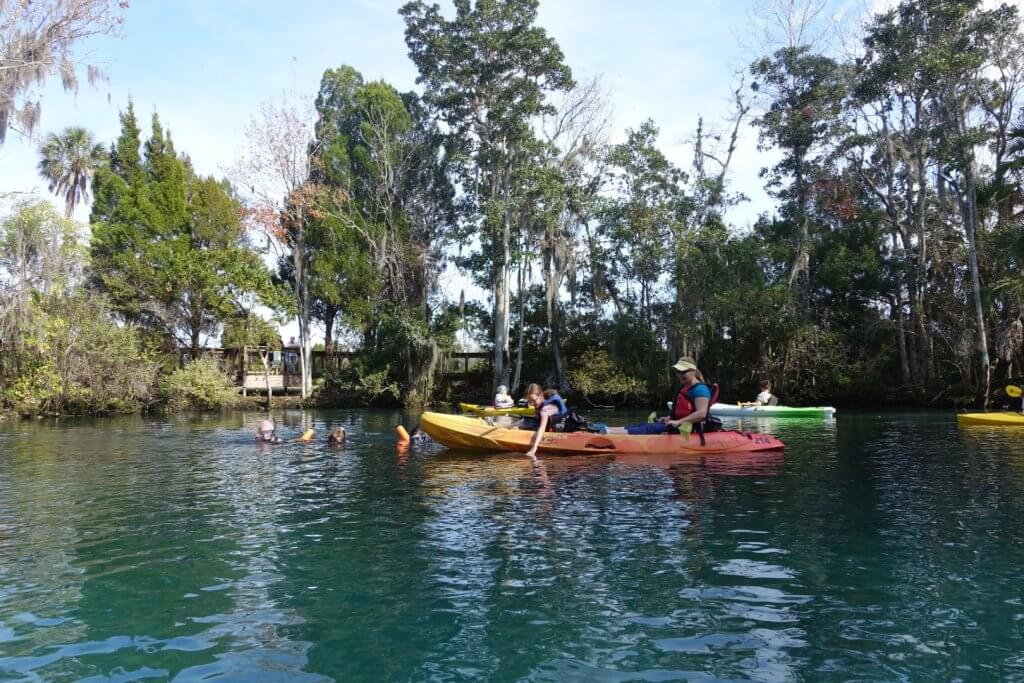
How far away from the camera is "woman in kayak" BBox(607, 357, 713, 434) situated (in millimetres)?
12863

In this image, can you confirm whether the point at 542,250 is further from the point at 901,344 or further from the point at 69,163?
the point at 69,163

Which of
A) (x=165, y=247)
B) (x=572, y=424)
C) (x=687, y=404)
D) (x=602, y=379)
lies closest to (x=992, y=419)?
(x=687, y=404)

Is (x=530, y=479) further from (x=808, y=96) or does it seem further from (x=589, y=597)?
(x=808, y=96)

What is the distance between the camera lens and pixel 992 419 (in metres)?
18.8

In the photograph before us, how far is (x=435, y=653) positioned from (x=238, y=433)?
665 inches

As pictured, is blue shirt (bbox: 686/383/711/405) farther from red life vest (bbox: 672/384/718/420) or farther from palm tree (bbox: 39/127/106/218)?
palm tree (bbox: 39/127/106/218)

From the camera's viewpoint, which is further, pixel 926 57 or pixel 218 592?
pixel 926 57

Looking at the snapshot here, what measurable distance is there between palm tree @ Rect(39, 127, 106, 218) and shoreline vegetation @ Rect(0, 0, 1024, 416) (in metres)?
5.00

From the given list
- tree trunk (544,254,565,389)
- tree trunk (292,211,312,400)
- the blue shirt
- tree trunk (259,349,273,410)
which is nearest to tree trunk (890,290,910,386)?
tree trunk (544,254,565,389)

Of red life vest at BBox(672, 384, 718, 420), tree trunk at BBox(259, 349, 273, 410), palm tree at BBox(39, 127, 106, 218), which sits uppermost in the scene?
palm tree at BBox(39, 127, 106, 218)

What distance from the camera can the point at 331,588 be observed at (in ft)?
19.3

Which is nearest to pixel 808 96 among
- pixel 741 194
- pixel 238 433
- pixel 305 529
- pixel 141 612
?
pixel 741 194

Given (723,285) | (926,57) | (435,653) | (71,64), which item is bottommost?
(435,653)

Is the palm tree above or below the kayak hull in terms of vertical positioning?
above
